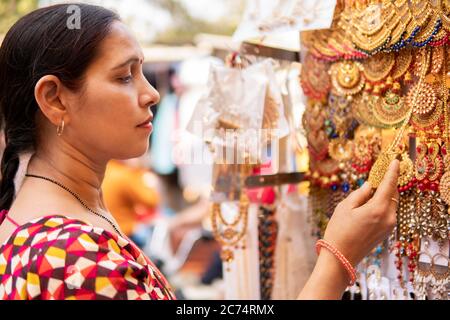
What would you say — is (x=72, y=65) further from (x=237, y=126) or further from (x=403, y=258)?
Answer: (x=403, y=258)

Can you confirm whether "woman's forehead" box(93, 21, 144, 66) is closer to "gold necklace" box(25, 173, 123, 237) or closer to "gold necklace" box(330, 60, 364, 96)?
"gold necklace" box(25, 173, 123, 237)

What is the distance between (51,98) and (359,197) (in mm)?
549

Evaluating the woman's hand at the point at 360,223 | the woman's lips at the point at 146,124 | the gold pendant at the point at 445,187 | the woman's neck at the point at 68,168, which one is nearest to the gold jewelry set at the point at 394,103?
the gold pendant at the point at 445,187

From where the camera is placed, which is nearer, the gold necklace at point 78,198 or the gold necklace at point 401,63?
the gold necklace at point 78,198

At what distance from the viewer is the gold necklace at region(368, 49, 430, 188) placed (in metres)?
1.09

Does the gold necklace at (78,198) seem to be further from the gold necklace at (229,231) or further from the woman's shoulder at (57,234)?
the gold necklace at (229,231)

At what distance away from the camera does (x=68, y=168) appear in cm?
105

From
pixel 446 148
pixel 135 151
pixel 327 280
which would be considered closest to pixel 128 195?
pixel 135 151

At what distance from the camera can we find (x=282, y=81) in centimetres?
150

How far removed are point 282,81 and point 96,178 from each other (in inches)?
23.6

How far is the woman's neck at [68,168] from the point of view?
3.44 feet

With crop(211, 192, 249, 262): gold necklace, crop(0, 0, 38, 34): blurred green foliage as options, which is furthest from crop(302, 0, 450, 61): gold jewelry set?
crop(0, 0, 38, 34): blurred green foliage

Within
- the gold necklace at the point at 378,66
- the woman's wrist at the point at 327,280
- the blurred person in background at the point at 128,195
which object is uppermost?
the gold necklace at the point at 378,66
